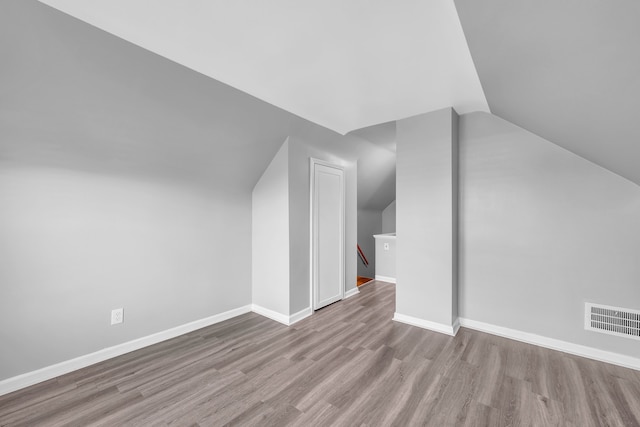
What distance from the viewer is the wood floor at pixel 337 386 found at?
1.73 meters

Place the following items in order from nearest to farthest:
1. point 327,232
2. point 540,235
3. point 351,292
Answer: point 540,235 → point 327,232 → point 351,292

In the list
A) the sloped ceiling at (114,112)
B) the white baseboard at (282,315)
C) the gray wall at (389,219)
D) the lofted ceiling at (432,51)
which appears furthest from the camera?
the gray wall at (389,219)

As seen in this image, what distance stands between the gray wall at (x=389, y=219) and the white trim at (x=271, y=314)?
4061 mm

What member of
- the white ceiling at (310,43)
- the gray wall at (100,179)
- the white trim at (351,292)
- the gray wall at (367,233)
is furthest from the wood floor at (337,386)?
the gray wall at (367,233)

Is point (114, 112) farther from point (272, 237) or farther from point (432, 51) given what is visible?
point (432, 51)

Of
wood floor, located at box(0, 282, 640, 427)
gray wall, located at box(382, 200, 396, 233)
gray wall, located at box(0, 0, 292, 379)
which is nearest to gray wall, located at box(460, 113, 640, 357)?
wood floor, located at box(0, 282, 640, 427)

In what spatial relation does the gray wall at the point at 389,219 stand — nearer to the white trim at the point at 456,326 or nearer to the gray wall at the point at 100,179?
the white trim at the point at 456,326

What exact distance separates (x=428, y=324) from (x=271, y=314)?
1.88 metres

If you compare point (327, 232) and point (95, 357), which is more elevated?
point (327, 232)

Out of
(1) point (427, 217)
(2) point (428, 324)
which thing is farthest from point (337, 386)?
(1) point (427, 217)

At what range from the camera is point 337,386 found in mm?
2033

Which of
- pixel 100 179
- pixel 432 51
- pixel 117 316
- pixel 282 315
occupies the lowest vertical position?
pixel 282 315

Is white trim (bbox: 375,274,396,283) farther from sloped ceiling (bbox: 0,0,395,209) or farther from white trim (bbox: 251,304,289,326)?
sloped ceiling (bbox: 0,0,395,209)

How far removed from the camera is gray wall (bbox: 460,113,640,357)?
2.34 meters
